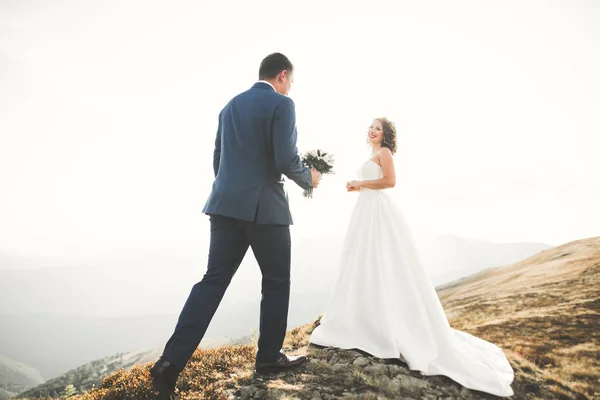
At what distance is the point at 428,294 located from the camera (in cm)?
546

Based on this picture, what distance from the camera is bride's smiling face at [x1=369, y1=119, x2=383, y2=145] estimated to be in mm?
6699

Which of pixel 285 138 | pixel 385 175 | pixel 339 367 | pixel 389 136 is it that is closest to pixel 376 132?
pixel 389 136

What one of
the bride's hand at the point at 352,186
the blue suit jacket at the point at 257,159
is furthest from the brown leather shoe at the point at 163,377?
the bride's hand at the point at 352,186

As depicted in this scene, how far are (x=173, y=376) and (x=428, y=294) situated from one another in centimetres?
400

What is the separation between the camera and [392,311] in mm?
5453

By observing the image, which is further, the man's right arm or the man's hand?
the man's hand

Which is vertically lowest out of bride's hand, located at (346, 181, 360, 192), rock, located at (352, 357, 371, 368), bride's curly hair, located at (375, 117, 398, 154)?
rock, located at (352, 357, 371, 368)

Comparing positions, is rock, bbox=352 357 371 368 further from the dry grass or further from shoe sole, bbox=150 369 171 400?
shoe sole, bbox=150 369 171 400

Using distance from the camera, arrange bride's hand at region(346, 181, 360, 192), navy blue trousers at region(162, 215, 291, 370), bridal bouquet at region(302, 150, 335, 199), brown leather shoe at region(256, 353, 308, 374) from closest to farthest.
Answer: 1. navy blue trousers at region(162, 215, 291, 370)
2. brown leather shoe at region(256, 353, 308, 374)
3. bridal bouquet at region(302, 150, 335, 199)
4. bride's hand at region(346, 181, 360, 192)

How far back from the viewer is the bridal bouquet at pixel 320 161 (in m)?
5.59

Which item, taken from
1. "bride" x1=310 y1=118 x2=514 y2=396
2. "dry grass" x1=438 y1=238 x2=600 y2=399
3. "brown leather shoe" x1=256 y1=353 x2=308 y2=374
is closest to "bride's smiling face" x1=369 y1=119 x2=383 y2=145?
"bride" x1=310 y1=118 x2=514 y2=396

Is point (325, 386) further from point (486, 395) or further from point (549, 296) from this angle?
point (549, 296)

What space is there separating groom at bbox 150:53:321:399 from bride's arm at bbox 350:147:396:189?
2136 millimetres

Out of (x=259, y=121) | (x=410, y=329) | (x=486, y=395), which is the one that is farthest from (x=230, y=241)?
(x=486, y=395)
